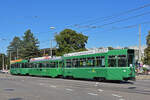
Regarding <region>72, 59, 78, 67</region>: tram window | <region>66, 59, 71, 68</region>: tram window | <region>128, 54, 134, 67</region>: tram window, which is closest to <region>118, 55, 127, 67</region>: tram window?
<region>128, 54, 134, 67</region>: tram window

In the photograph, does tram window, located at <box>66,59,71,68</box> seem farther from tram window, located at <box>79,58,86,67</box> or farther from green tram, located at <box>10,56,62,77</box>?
tram window, located at <box>79,58,86,67</box>

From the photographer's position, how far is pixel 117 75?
20.1 metres

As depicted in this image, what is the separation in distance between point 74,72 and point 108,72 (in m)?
5.59

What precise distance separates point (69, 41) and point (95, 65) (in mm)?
39306

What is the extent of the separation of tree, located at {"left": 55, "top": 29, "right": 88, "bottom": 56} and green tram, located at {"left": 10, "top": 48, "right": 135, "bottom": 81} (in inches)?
1041

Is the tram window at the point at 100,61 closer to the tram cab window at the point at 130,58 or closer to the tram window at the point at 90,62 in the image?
the tram window at the point at 90,62

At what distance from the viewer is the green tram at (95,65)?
19.9 metres

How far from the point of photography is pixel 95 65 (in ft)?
Answer: 73.6

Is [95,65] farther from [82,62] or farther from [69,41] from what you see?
[69,41]

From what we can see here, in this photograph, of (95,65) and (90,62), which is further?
(90,62)

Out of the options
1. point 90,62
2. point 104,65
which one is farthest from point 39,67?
point 104,65

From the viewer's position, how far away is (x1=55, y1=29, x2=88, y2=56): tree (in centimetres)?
5981

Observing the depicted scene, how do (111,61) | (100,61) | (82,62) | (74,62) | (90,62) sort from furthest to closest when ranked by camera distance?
1. (74,62)
2. (82,62)
3. (90,62)
4. (100,61)
5. (111,61)

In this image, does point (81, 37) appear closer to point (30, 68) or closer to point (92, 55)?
point (30, 68)
